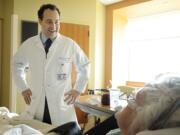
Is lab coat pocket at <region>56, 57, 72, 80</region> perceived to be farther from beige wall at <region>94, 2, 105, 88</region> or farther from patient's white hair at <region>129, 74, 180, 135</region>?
beige wall at <region>94, 2, 105, 88</region>

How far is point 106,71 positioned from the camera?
5059 mm

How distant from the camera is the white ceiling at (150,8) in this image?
416cm

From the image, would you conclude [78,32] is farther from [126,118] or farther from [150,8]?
[126,118]

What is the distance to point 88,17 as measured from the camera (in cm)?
434

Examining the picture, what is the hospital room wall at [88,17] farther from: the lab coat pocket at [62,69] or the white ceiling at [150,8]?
the lab coat pocket at [62,69]

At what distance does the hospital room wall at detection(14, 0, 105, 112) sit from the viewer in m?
3.63

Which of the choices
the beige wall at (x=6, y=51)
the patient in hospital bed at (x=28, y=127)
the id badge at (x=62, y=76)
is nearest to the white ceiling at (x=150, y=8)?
the beige wall at (x=6, y=51)

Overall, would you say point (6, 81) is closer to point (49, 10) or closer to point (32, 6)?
point (32, 6)

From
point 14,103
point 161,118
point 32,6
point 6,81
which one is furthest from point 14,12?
point 161,118

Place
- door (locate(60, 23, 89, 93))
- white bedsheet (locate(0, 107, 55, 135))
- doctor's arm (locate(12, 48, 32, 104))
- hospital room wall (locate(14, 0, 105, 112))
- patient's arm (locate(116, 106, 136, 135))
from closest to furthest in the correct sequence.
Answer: patient's arm (locate(116, 106, 136, 135))
white bedsheet (locate(0, 107, 55, 135))
doctor's arm (locate(12, 48, 32, 104))
hospital room wall (locate(14, 0, 105, 112))
door (locate(60, 23, 89, 93))

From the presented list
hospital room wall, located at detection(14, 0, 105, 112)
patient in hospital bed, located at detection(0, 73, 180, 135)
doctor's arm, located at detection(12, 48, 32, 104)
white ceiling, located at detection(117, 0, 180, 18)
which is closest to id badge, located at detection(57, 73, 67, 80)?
doctor's arm, located at detection(12, 48, 32, 104)

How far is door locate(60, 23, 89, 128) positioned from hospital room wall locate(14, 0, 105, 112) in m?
0.08

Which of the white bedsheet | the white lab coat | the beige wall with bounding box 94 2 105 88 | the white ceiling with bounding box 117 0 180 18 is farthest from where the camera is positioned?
the beige wall with bounding box 94 2 105 88

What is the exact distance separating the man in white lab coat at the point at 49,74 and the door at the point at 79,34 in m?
2.16
